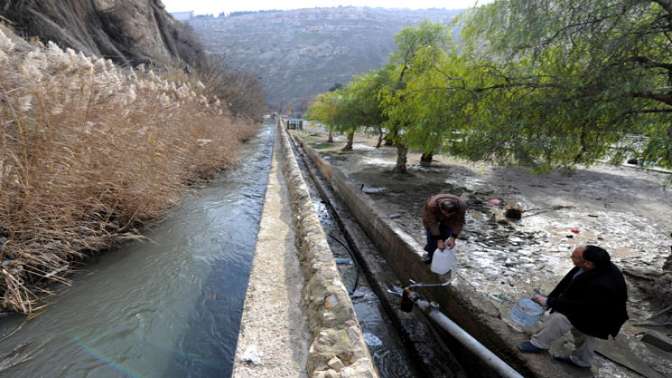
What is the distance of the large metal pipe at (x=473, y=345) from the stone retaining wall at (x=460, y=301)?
0.22 m

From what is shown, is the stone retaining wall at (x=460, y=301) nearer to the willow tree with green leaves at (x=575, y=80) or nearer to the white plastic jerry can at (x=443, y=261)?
the white plastic jerry can at (x=443, y=261)

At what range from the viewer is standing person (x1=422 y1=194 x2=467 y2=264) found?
383 cm

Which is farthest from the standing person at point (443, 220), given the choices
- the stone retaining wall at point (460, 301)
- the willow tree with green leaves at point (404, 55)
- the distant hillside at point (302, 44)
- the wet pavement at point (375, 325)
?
the distant hillside at point (302, 44)

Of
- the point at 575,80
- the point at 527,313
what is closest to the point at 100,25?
the point at 575,80

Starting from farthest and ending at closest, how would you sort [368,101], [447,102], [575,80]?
[368,101] → [447,102] → [575,80]

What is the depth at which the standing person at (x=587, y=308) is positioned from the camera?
8.00ft

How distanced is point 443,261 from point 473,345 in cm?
103

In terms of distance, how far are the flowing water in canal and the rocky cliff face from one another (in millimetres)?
8938

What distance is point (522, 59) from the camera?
4.80 metres

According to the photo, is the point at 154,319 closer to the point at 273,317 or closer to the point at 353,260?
the point at 273,317

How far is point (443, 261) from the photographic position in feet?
12.2

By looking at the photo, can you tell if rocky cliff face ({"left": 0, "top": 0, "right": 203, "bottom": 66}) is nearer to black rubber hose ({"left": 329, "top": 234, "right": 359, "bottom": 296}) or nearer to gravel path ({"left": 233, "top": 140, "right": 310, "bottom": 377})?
black rubber hose ({"left": 329, "top": 234, "right": 359, "bottom": 296})

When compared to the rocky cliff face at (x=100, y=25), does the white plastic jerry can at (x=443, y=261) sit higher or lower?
lower

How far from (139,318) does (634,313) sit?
6007mm
